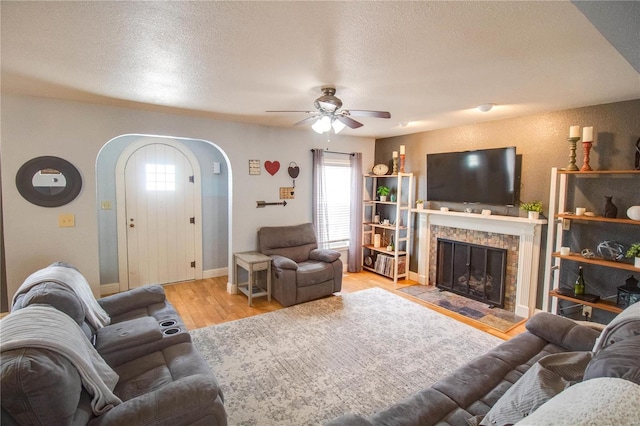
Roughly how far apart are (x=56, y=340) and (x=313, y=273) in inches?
119

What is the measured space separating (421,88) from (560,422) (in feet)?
8.34

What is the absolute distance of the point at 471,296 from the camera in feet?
14.4

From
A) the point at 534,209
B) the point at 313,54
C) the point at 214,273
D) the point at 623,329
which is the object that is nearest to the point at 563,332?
the point at 623,329

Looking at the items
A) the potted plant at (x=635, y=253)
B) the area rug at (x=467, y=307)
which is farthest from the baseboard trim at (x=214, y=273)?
the potted plant at (x=635, y=253)

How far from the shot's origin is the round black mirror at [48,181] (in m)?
3.15

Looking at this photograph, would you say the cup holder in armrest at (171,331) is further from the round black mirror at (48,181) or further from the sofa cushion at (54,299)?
the round black mirror at (48,181)

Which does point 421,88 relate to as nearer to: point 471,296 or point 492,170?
point 492,170

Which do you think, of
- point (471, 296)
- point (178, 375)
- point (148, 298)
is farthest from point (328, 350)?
point (471, 296)

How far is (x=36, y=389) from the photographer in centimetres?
113

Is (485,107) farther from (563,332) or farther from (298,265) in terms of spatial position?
(298,265)

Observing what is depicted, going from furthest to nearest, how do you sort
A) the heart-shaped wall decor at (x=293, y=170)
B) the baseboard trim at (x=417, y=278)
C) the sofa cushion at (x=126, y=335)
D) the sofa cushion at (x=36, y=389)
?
the baseboard trim at (x=417, y=278) < the heart-shaped wall decor at (x=293, y=170) < the sofa cushion at (x=126, y=335) < the sofa cushion at (x=36, y=389)

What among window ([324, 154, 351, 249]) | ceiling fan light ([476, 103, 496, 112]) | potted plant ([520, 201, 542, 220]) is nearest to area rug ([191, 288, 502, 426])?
potted plant ([520, 201, 542, 220])

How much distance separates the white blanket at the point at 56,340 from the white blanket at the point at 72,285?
0.46m

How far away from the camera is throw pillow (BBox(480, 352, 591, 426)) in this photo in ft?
4.25
